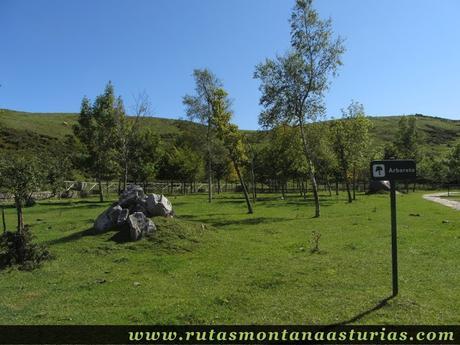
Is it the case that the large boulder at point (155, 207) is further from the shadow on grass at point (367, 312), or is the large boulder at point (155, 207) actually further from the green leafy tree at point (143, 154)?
the green leafy tree at point (143, 154)

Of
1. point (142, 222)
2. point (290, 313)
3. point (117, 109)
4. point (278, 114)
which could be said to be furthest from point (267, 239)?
point (117, 109)

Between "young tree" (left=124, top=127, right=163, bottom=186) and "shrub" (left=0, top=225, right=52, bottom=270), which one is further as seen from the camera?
"young tree" (left=124, top=127, right=163, bottom=186)

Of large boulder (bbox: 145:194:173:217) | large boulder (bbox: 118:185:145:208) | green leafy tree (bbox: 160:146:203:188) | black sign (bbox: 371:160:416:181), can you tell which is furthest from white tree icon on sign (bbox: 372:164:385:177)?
green leafy tree (bbox: 160:146:203:188)

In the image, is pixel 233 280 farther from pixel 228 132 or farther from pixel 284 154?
pixel 284 154

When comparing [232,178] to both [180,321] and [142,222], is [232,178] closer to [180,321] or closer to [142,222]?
[142,222]

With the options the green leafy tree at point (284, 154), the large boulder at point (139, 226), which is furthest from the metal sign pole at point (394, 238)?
the green leafy tree at point (284, 154)

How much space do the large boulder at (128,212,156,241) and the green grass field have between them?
0.54 m

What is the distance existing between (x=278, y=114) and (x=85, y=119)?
30.6 meters

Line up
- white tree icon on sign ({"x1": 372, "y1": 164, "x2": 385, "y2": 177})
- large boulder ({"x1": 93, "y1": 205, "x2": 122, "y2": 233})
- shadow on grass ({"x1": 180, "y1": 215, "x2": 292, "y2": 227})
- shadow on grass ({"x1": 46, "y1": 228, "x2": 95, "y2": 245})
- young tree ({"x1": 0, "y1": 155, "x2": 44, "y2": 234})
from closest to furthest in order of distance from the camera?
white tree icon on sign ({"x1": 372, "y1": 164, "x2": 385, "y2": 177}), young tree ({"x1": 0, "y1": 155, "x2": 44, "y2": 234}), shadow on grass ({"x1": 46, "y1": 228, "x2": 95, "y2": 245}), large boulder ({"x1": 93, "y1": 205, "x2": 122, "y2": 233}), shadow on grass ({"x1": 180, "y1": 215, "x2": 292, "y2": 227})

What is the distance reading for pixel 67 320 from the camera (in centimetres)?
870

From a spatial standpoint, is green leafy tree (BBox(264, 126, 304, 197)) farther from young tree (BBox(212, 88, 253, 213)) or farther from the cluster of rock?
the cluster of rock

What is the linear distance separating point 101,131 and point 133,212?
37.9 metres

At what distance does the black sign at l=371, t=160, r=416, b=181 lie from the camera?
8.66 meters

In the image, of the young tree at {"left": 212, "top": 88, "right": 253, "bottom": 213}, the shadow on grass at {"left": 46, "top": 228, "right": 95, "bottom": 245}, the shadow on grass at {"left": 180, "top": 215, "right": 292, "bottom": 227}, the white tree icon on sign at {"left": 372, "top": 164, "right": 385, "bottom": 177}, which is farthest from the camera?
the young tree at {"left": 212, "top": 88, "right": 253, "bottom": 213}
